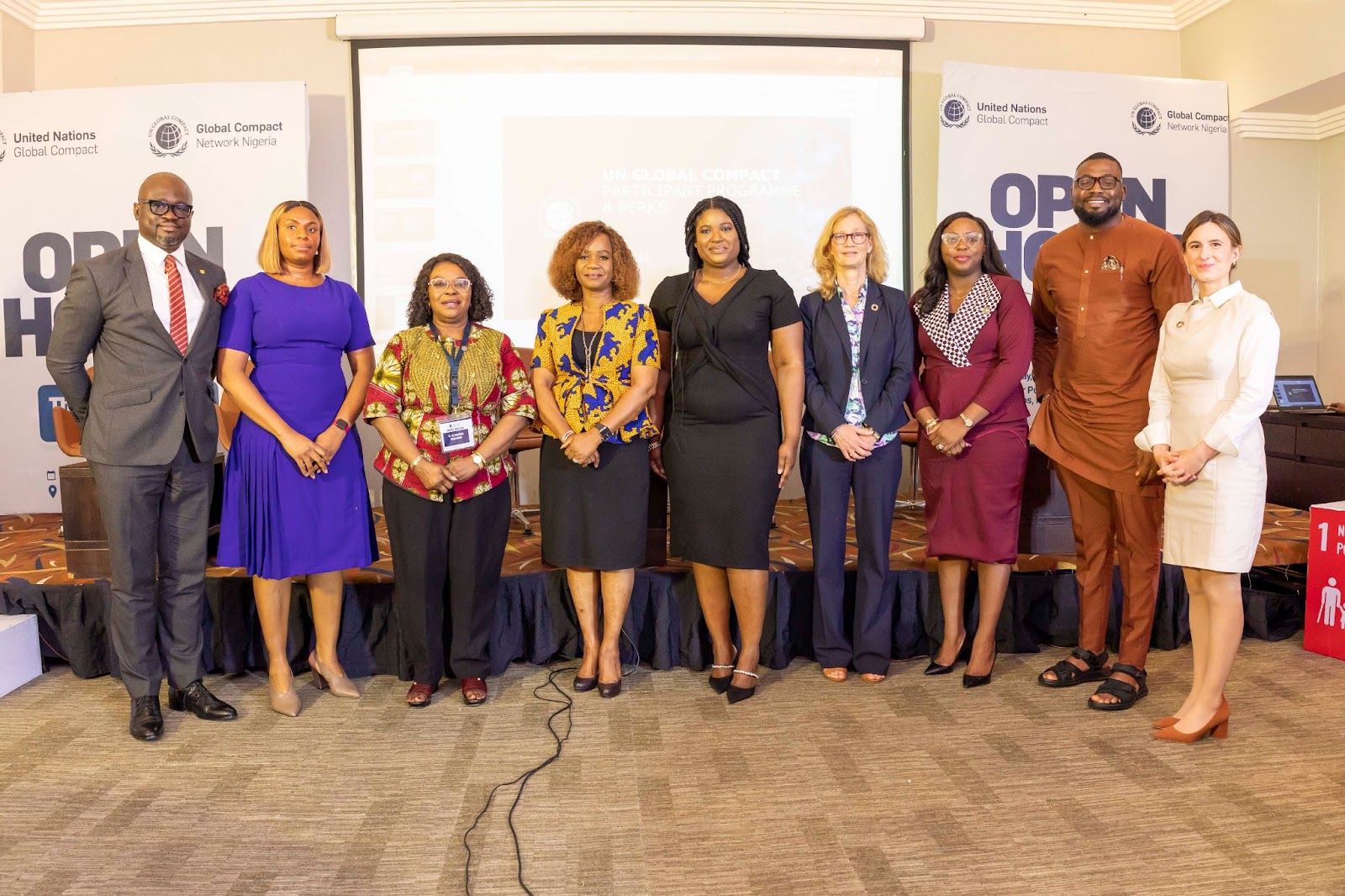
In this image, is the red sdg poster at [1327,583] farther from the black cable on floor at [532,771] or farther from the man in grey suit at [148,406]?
the man in grey suit at [148,406]

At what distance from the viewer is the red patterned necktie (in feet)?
9.40

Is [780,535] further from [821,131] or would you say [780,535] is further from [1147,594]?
[821,131]

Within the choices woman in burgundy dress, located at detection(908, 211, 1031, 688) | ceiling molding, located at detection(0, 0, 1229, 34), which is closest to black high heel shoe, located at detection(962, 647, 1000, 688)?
woman in burgundy dress, located at detection(908, 211, 1031, 688)

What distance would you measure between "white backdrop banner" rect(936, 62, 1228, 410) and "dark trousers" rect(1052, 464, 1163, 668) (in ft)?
8.61

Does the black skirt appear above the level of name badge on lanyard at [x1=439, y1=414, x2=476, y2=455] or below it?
below

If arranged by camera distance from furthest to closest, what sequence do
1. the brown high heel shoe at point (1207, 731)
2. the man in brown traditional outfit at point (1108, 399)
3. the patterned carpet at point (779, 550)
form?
the patterned carpet at point (779, 550) → the man in brown traditional outfit at point (1108, 399) → the brown high heel shoe at point (1207, 731)

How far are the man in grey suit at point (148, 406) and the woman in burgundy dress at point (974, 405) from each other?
7.77ft

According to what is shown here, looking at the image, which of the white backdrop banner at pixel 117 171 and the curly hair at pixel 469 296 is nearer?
the curly hair at pixel 469 296

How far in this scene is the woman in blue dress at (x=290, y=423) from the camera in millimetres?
2930

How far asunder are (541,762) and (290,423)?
131cm

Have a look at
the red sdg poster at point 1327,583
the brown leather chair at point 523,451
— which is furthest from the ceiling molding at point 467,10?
the red sdg poster at point 1327,583

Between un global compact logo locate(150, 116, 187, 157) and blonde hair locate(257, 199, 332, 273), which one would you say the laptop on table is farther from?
un global compact logo locate(150, 116, 187, 157)

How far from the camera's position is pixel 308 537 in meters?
3.02

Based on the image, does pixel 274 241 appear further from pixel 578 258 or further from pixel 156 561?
pixel 156 561
